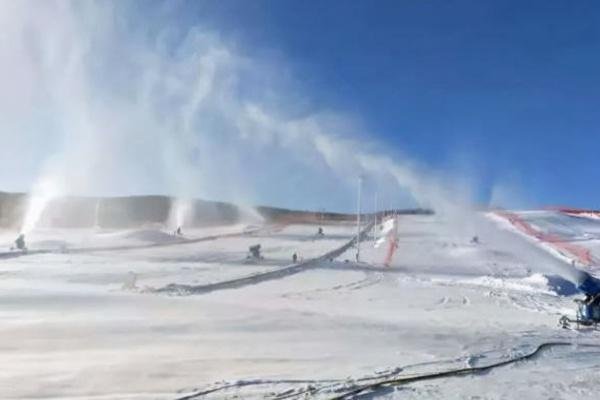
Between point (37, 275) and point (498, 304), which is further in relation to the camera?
point (37, 275)

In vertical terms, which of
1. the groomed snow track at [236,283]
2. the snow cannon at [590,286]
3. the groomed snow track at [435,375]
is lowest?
the groomed snow track at [435,375]

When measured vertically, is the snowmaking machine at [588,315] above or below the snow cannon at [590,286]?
below

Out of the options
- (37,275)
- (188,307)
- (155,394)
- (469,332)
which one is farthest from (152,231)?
(155,394)

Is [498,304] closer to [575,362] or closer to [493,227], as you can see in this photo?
[575,362]

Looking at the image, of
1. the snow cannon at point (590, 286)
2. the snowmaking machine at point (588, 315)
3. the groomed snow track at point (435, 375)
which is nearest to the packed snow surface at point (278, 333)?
the groomed snow track at point (435, 375)

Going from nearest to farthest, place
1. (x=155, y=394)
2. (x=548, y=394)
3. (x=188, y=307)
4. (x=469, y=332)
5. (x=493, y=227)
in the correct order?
1. (x=155, y=394)
2. (x=548, y=394)
3. (x=469, y=332)
4. (x=188, y=307)
5. (x=493, y=227)

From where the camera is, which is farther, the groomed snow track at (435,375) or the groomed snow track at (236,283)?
the groomed snow track at (236,283)

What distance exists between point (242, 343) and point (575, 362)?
588 cm

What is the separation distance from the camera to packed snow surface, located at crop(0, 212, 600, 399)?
869 centimetres

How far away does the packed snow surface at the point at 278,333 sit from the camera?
8.69 metres

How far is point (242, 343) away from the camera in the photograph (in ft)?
37.7

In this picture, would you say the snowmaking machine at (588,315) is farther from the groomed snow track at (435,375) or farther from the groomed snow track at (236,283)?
the groomed snow track at (236,283)

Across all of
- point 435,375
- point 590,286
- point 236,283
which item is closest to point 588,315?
point 590,286

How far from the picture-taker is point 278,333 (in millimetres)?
12555
